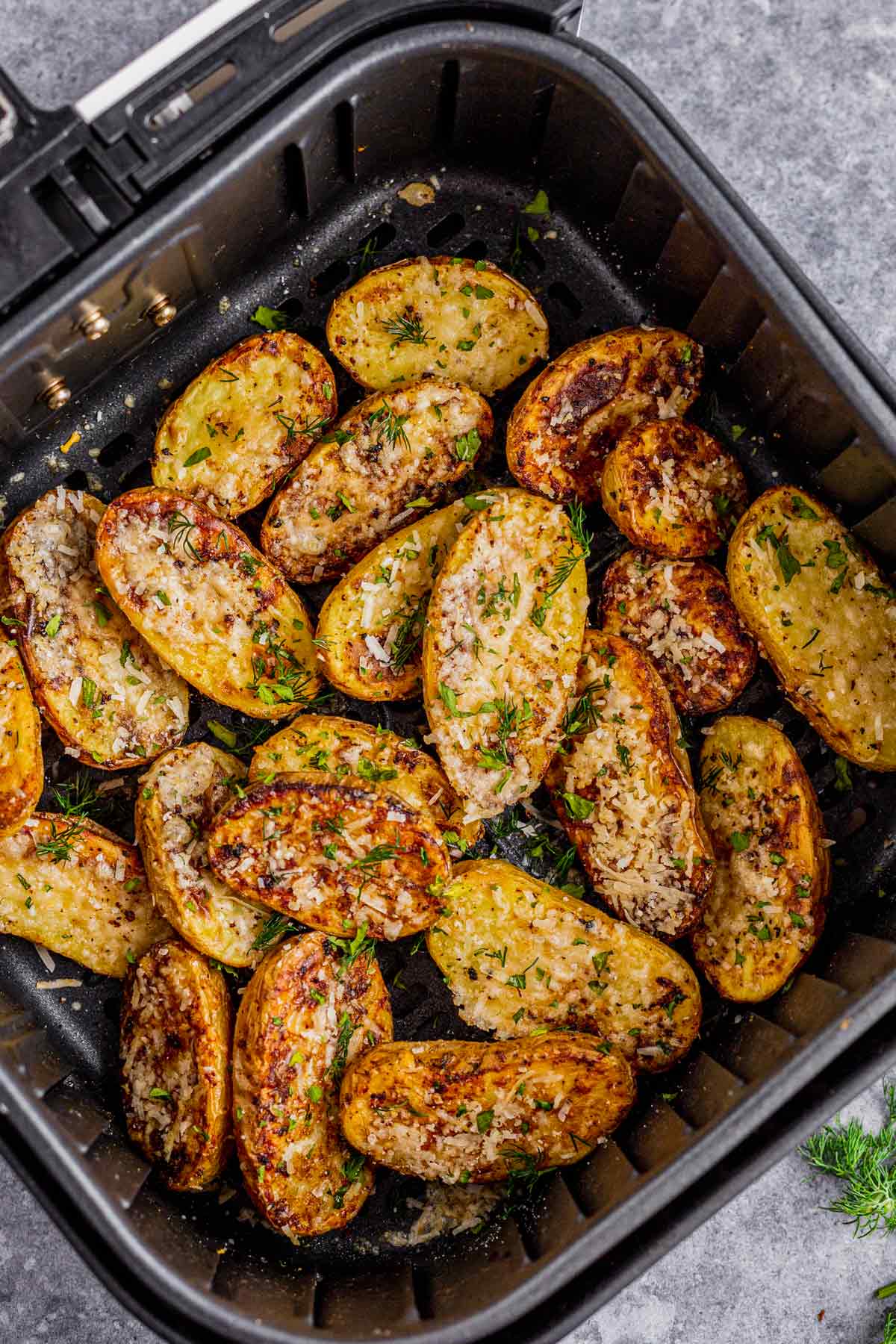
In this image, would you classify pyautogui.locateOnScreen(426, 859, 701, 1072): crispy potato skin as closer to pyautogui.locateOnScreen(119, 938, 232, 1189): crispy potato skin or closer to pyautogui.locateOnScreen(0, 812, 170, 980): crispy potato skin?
pyautogui.locateOnScreen(119, 938, 232, 1189): crispy potato skin

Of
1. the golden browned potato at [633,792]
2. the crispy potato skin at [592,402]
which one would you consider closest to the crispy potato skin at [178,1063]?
the golden browned potato at [633,792]

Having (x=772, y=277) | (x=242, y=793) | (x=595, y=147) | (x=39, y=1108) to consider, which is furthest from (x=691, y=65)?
(x=39, y=1108)

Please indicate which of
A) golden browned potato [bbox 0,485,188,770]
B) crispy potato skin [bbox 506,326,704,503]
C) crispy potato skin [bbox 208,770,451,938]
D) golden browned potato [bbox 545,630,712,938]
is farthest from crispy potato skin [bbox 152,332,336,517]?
golden browned potato [bbox 545,630,712,938]

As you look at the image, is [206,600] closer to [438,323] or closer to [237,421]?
[237,421]

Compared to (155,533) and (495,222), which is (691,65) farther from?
(155,533)

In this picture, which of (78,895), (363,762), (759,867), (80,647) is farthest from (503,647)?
(78,895)

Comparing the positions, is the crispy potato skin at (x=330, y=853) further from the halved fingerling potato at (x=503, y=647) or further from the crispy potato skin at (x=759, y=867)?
the crispy potato skin at (x=759, y=867)
